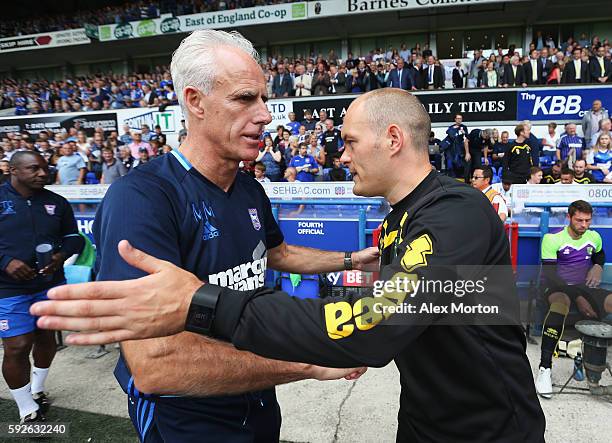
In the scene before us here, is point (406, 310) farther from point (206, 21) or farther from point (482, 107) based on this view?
point (206, 21)

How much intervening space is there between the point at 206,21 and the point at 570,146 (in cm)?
1842

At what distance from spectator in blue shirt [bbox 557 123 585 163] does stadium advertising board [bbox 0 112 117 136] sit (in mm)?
16058

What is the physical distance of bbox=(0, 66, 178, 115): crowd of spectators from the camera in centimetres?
1873

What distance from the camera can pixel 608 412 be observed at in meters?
3.65

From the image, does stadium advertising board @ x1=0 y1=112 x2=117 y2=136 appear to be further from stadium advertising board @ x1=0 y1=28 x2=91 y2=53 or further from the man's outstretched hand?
the man's outstretched hand

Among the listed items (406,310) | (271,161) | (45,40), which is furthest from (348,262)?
(45,40)

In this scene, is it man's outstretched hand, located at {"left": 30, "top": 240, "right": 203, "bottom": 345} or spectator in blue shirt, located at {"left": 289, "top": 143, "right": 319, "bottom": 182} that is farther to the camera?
spectator in blue shirt, located at {"left": 289, "top": 143, "right": 319, "bottom": 182}

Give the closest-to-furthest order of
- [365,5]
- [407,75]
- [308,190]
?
[308,190], [407,75], [365,5]

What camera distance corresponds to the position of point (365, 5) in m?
20.0

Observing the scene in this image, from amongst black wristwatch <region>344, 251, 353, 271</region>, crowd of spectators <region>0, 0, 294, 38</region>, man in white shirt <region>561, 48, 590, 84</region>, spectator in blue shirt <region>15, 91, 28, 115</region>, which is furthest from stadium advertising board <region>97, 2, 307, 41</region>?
black wristwatch <region>344, 251, 353, 271</region>

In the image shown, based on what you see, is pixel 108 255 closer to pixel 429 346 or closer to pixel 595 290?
pixel 429 346

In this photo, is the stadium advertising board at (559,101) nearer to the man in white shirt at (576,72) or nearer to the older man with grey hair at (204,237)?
the man in white shirt at (576,72)

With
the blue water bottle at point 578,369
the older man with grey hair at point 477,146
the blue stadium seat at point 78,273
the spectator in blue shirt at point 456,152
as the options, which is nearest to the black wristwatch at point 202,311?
the blue water bottle at point 578,369

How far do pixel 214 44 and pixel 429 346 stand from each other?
1.42 m
